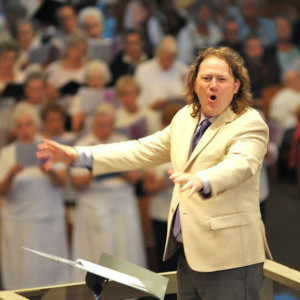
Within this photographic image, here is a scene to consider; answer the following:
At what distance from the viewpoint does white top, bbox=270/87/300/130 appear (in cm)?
809

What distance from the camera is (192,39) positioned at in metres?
9.41

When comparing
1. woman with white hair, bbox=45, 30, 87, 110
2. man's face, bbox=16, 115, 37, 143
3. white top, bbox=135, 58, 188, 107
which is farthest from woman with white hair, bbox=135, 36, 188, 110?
man's face, bbox=16, 115, 37, 143

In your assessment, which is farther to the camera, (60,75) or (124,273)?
(60,75)

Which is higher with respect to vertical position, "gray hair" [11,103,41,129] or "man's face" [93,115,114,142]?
"gray hair" [11,103,41,129]

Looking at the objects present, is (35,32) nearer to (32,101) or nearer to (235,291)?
(32,101)

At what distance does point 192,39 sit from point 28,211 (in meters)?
4.23

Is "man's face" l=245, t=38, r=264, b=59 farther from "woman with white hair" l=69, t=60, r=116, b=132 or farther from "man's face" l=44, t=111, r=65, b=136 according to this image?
"man's face" l=44, t=111, r=65, b=136

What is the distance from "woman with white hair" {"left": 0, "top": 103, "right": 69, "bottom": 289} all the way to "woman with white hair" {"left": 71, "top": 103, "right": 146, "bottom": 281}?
0.13 meters

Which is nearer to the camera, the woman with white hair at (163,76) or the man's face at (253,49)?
the woman with white hair at (163,76)

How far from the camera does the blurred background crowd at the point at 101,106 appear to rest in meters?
5.62

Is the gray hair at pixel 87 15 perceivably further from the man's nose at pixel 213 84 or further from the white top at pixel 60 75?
the man's nose at pixel 213 84

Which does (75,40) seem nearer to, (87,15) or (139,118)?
(87,15)

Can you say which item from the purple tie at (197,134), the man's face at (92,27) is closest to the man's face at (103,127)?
the purple tie at (197,134)

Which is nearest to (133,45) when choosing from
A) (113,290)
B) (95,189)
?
(95,189)
